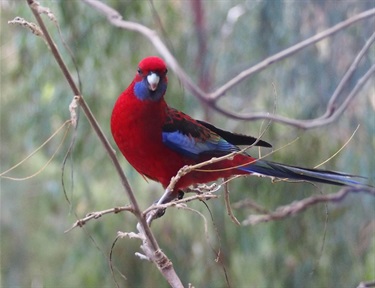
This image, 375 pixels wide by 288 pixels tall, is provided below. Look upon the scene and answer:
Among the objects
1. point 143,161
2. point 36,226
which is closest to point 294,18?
point 143,161

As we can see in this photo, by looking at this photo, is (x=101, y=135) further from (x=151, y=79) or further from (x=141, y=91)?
(x=141, y=91)

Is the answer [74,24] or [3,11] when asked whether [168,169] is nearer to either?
[74,24]

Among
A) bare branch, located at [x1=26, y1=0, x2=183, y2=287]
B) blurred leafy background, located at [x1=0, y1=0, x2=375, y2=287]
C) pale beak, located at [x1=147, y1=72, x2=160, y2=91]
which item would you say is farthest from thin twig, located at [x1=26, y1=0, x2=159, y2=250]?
blurred leafy background, located at [x1=0, y1=0, x2=375, y2=287]

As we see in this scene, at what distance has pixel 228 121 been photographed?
4520 mm

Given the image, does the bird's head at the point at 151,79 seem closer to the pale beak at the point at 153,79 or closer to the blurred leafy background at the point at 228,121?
the pale beak at the point at 153,79

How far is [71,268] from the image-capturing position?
4859 millimetres

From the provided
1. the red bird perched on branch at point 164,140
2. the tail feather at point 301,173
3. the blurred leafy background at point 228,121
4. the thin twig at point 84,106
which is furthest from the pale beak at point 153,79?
the blurred leafy background at point 228,121

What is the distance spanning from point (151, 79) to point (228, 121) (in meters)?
2.37

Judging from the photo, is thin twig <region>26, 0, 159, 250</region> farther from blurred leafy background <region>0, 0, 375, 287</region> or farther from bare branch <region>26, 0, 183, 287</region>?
blurred leafy background <region>0, 0, 375, 287</region>

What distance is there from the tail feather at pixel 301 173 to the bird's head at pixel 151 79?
37cm

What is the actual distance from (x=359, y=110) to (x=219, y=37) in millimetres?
878

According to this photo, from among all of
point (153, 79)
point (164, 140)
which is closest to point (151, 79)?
point (153, 79)

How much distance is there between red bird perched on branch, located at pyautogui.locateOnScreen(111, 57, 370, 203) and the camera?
2217 millimetres

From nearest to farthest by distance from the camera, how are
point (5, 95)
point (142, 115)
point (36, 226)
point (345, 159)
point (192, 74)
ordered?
point (142, 115)
point (345, 159)
point (192, 74)
point (5, 95)
point (36, 226)
